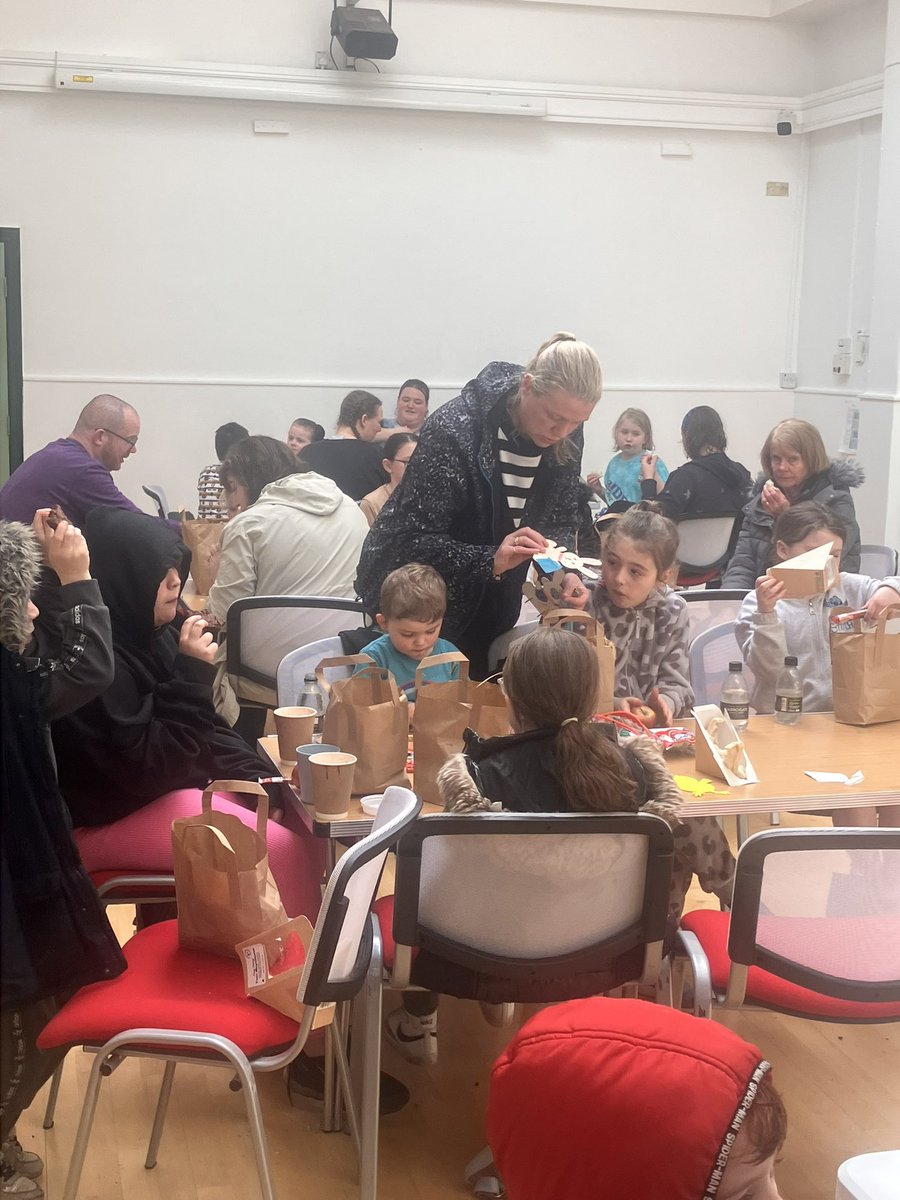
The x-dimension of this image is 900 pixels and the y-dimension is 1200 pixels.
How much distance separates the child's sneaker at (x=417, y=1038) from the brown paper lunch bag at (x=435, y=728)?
0.67 metres

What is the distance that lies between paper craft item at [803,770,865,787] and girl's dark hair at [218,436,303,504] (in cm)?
246

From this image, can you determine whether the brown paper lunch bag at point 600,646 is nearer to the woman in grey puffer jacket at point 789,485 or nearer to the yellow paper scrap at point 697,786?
the yellow paper scrap at point 697,786

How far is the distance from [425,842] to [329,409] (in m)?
6.14

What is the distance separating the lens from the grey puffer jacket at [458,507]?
315 centimetres

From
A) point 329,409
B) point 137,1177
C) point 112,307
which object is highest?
point 112,307

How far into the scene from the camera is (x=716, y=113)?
Result: 8.16m

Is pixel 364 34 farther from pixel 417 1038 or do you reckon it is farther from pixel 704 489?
pixel 417 1038

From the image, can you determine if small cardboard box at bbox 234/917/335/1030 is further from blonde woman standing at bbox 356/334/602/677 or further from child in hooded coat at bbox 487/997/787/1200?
blonde woman standing at bbox 356/334/602/677

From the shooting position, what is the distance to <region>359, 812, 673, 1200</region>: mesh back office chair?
6.75 feet

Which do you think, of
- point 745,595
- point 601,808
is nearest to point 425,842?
point 601,808

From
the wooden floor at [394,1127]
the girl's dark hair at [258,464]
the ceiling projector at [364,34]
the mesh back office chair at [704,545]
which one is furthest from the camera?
the ceiling projector at [364,34]

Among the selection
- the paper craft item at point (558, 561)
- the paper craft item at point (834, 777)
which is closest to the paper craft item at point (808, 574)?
the paper craft item at point (558, 561)

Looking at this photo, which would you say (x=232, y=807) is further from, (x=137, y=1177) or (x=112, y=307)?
(x=112, y=307)

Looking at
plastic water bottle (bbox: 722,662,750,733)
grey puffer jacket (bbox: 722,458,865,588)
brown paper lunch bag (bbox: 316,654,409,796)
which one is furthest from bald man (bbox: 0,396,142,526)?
plastic water bottle (bbox: 722,662,750,733)
